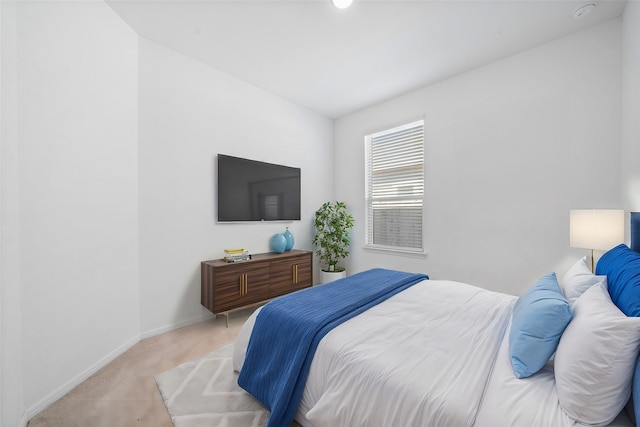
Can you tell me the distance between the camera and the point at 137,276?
2443 millimetres

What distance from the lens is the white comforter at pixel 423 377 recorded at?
2.92ft

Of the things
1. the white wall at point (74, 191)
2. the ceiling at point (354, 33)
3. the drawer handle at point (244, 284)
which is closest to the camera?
the white wall at point (74, 191)

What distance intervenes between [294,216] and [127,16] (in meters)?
2.69

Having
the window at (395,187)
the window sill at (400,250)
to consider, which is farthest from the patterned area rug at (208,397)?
the window at (395,187)

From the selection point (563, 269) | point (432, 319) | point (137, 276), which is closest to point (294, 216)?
point (137, 276)

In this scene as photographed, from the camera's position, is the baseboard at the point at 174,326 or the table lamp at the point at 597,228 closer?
the table lamp at the point at 597,228

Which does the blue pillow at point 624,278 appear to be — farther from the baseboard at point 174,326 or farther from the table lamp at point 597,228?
the baseboard at point 174,326

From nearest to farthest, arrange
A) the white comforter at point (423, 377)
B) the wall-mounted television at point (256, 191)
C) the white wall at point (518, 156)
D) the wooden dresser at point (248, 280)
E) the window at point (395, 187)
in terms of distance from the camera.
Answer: the white comforter at point (423, 377) → the white wall at point (518, 156) → the wooden dresser at point (248, 280) → the wall-mounted television at point (256, 191) → the window at point (395, 187)

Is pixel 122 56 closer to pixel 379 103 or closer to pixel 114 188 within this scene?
pixel 114 188

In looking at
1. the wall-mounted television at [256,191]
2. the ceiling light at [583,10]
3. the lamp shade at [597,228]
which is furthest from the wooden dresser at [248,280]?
the ceiling light at [583,10]

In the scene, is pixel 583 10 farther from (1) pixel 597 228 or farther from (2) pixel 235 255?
(2) pixel 235 255

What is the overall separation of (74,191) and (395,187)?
348cm

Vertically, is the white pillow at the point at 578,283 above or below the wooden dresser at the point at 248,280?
above

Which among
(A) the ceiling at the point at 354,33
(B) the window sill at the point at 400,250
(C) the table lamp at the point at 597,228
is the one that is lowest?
(B) the window sill at the point at 400,250
